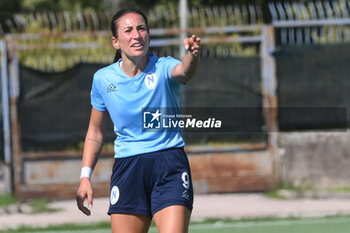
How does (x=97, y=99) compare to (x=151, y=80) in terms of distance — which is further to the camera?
(x=97, y=99)

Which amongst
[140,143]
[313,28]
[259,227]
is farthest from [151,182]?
[313,28]

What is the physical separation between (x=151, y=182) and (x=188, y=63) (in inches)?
30.4

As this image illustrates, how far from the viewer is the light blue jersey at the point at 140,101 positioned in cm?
426

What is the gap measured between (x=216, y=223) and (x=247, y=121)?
2.30 m

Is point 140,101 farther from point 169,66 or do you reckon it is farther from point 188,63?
point 188,63

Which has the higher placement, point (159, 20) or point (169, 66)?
point (169, 66)

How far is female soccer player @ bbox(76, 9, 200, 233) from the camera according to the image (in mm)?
4203

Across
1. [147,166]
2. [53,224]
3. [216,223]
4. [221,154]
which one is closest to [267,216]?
[216,223]

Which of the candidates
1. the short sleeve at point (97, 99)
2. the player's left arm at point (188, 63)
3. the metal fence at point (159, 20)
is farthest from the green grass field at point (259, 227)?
the player's left arm at point (188, 63)

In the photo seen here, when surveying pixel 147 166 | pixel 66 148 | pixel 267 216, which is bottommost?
pixel 267 216

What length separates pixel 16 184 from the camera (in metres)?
10.5

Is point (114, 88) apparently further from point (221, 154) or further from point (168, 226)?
point (221, 154)

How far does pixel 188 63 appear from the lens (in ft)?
13.0

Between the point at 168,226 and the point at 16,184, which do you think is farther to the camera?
the point at 16,184
